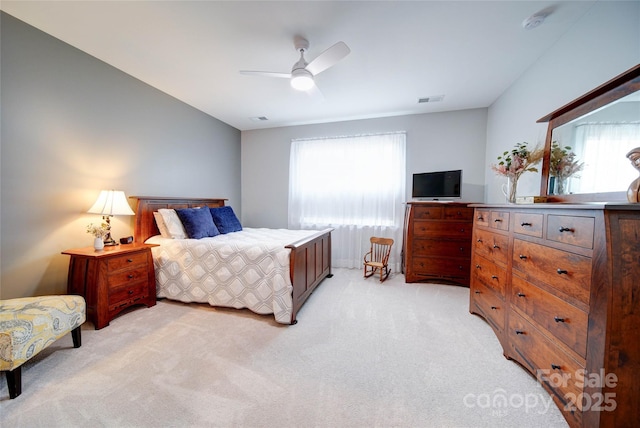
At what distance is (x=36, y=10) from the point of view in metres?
1.78

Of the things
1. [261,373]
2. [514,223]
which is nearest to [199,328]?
[261,373]

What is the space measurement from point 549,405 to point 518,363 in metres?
0.33

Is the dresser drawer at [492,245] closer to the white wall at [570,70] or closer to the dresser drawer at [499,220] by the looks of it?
the dresser drawer at [499,220]

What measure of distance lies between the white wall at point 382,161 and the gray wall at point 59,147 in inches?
70.3

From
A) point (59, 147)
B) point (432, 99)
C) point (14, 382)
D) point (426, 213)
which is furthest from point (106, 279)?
point (432, 99)

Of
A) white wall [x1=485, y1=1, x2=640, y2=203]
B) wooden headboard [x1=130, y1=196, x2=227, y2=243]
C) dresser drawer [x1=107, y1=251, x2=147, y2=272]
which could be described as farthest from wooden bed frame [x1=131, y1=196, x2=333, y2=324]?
white wall [x1=485, y1=1, x2=640, y2=203]

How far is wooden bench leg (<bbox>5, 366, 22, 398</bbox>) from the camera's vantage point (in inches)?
50.5

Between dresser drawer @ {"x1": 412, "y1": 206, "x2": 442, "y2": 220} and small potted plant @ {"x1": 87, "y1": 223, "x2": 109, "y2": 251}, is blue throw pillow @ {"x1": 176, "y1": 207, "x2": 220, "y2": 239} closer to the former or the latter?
small potted plant @ {"x1": 87, "y1": 223, "x2": 109, "y2": 251}

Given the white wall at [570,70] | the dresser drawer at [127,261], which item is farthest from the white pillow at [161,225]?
the white wall at [570,70]

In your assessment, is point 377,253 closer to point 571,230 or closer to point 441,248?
point 441,248

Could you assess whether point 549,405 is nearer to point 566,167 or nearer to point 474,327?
point 474,327

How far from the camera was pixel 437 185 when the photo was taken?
348 cm

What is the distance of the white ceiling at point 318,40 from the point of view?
1742 millimetres

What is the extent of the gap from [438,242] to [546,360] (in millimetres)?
2016
